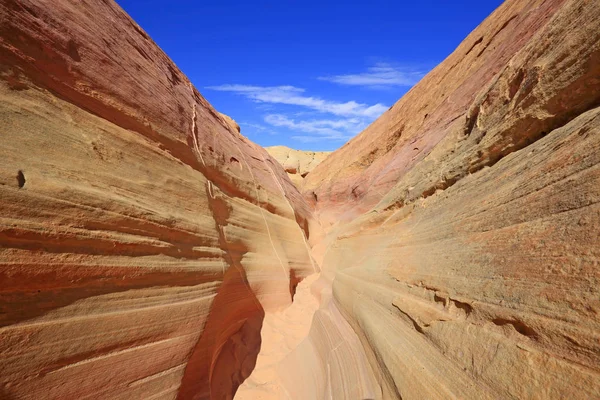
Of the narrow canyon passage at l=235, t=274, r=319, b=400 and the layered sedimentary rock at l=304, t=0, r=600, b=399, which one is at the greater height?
the layered sedimentary rock at l=304, t=0, r=600, b=399

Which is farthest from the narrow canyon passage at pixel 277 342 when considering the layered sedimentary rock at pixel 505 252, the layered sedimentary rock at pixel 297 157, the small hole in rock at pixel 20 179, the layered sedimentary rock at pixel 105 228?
the layered sedimentary rock at pixel 297 157

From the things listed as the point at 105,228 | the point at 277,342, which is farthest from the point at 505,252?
the point at 277,342

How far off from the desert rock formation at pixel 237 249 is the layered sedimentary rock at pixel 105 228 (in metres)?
0.02

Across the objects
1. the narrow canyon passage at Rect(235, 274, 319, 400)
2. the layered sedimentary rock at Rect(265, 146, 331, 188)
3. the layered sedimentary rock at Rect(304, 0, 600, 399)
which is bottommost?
the narrow canyon passage at Rect(235, 274, 319, 400)

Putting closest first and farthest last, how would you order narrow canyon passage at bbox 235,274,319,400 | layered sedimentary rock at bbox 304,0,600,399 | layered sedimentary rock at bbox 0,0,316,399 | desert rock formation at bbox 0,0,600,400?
1. layered sedimentary rock at bbox 304,0,600,399
2. desert rock formation at bbox 0,0,600,400
3. layered sedimentary rock at bbox 0,0,316,399
4. narrow canyon passage at bbox 235,274,319,400

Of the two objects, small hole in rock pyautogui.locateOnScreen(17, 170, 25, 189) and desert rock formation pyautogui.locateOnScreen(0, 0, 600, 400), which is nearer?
desert rock formation pyautogui.locateOnScreen(0, 0, 600, 400)

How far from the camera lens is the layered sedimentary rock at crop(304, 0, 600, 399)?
1.40 m

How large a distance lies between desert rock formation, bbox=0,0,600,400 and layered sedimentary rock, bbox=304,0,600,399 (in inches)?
0.5

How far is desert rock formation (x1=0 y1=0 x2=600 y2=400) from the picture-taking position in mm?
1635

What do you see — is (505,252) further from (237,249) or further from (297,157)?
(297,157)

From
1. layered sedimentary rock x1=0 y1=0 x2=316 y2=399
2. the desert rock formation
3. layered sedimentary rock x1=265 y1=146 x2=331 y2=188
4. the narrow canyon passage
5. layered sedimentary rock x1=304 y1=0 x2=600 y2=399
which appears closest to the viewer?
layered sedimentary rock x1=304 y1=0 x2=600 y2=399

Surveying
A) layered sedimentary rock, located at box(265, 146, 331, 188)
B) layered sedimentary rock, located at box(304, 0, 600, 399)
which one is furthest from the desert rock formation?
layered sedimentary rock, located at box(265, 146, 331, 188)

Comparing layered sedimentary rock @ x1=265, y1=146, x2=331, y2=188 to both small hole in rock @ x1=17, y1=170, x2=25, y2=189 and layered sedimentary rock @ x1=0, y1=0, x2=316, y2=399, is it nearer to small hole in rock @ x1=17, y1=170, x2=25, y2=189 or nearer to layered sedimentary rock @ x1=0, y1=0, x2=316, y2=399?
layered sedimentary rock @ x1=0, y1=0, x2=316, y2=399

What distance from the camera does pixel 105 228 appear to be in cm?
253
